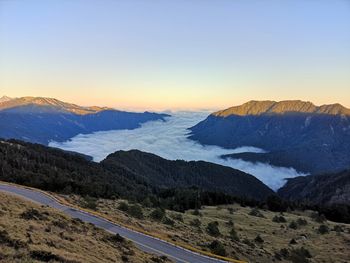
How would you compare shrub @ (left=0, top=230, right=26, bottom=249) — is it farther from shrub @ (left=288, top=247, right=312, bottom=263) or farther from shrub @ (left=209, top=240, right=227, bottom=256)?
shrub @ (left=288, top=247, right=312, bottom=263)

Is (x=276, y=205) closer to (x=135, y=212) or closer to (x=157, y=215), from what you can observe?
(x=157, y=215)

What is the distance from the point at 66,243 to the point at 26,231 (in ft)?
9.26

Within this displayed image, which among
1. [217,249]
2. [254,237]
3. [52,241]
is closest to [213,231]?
[254,237]

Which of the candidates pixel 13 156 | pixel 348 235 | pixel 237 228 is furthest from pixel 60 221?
pixel 13 156

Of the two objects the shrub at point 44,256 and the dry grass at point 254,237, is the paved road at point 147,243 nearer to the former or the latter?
the dry grass at point 254,237

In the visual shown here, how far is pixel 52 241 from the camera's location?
26750 mm

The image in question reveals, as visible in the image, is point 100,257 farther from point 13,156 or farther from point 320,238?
point 13,156

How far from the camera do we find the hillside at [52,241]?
2203 centimetres

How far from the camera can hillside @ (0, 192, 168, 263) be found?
22.0 metres

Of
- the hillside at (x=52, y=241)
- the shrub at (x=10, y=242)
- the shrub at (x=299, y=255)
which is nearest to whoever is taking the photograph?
the hillside at (x=52, y=241)

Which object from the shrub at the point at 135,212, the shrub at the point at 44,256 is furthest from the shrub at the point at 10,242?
the shrub at the point at 135,212

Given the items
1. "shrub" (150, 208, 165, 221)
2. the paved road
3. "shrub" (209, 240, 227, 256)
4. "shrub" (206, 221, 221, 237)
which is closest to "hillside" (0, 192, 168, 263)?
Answer: the paved road

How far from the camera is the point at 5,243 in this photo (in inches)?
912

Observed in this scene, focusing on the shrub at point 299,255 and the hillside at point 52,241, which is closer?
the hillside at point 52,241
